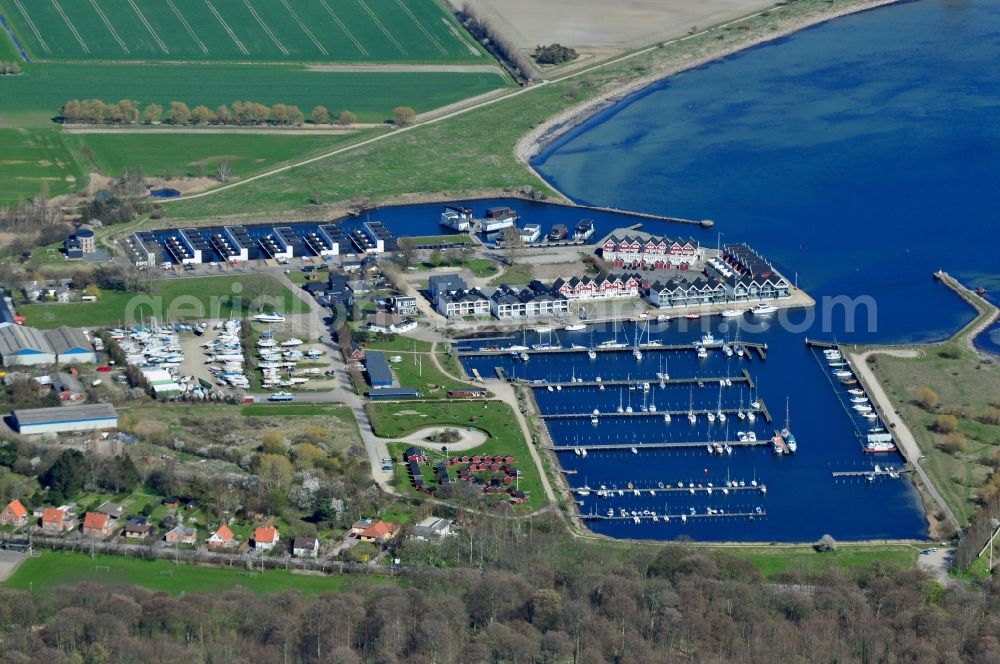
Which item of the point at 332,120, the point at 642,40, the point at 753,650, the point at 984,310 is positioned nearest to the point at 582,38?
the point at 642,40

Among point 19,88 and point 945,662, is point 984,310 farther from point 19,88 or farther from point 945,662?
point 19,88

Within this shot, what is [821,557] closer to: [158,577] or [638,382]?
[638,382]

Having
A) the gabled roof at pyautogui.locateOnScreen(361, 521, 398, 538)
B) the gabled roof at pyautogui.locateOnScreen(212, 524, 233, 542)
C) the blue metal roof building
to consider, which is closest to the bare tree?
the blue metal roof building

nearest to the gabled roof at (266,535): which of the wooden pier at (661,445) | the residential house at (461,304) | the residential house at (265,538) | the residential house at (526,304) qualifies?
the residential house at (265,538)

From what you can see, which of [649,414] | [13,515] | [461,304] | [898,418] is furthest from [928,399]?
[13,515]

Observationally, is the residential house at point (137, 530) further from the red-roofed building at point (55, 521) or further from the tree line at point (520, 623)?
the tree line at point (520, 623)

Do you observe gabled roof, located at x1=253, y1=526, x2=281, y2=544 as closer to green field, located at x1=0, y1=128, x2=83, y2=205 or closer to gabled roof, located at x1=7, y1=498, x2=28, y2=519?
gabled roof, located at x1=7, y1=498, x2=28, y2=519
